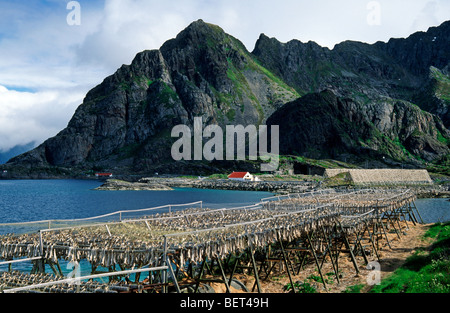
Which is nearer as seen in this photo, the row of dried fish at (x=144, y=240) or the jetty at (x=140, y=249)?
the jetty at (x=140, y=249)

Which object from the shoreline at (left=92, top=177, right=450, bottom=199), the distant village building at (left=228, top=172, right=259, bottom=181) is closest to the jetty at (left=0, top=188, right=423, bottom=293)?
the shoreline at (left=92, top=177, right=450, bottom=199)

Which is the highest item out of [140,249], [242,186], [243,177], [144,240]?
[144,240]

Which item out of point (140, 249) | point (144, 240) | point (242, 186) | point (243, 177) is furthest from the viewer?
point (243, 177)

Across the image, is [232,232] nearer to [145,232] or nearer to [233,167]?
[145,232]

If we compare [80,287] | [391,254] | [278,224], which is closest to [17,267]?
[80,287]

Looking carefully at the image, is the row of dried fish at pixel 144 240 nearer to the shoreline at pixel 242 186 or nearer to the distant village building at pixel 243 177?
the shoreline at pixel 242 186

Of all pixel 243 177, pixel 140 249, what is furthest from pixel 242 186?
pixel 140 249

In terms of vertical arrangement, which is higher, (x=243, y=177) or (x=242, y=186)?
(x=243, y=177)

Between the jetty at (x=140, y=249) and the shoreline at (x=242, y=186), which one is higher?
the jetty at (x=140, y=249)

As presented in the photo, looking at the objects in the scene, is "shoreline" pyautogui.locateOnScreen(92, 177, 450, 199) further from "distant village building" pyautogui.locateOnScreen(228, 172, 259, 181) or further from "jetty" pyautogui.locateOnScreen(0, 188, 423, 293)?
"jetty" pyautogui.locateOnScreen(0, 188, 423, 293)

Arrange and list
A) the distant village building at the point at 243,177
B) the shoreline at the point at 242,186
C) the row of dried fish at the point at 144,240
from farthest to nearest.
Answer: the distant village building at the point at 243,177 < the shoreline at the point at 242,186 < the row of dried fish at the point at 144,240

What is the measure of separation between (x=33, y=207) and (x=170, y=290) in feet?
263

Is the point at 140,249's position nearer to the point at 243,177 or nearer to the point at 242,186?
the point at 242,186

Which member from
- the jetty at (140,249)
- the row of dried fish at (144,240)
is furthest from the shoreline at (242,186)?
the row of dried fish at (144,240)
